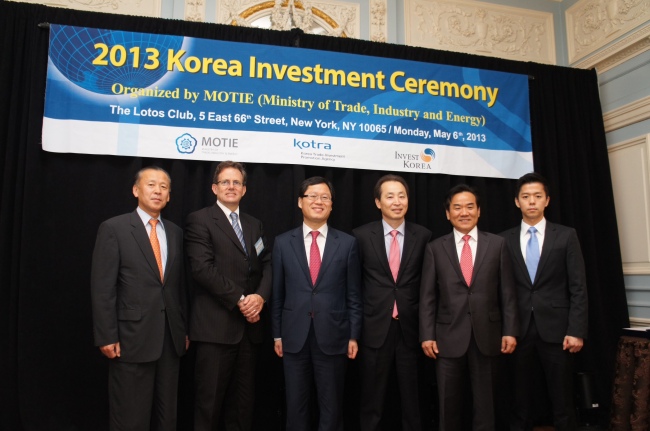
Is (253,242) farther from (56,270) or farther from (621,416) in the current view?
(621,416)

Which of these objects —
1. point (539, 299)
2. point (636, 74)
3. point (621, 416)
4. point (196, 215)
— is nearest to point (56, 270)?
point (196, 215)

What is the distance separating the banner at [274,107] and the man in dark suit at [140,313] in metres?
0.82

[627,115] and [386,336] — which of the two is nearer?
[386,336]

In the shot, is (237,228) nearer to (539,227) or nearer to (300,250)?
(300,250)

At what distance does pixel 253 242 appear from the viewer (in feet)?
7.95

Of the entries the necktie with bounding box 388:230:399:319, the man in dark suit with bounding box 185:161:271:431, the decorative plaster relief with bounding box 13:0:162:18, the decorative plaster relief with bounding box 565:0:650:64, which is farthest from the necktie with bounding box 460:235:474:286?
the decorative plaster relief with bounding box 13:0:162:18

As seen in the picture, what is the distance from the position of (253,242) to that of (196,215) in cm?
33

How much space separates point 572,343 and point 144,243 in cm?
232

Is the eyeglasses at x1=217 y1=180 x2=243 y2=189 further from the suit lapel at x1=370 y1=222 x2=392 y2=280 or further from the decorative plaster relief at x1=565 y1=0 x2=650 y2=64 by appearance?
the decorative plaster relief at x1=565 y1=0 x2=650 y2=64

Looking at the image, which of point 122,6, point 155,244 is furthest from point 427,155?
Result: point 122,6

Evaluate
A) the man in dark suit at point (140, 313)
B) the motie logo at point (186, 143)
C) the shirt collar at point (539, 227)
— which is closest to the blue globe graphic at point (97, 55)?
the motie logo at point (186, 143)

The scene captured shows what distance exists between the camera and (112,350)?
6.74ft

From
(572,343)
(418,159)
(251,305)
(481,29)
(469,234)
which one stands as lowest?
(572,343)

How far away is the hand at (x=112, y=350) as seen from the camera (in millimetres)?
2049
